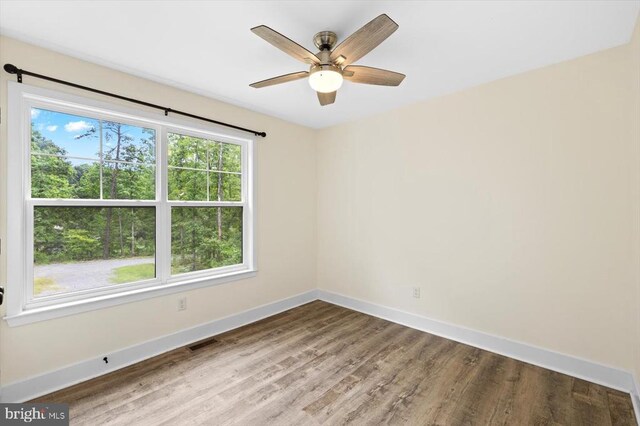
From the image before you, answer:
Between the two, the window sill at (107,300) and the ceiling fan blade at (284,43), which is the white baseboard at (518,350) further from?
the ceiling fan blade at (284,43)

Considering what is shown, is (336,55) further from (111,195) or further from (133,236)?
(133,236)

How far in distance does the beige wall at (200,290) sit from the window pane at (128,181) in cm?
61

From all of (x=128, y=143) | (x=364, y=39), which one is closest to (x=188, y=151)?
(x=128, y=143)

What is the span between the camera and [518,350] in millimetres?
2596

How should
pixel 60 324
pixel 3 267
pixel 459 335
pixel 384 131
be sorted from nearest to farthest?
pixel 3 267, pixel 60 324, pixel 459 335, pixel 384 131

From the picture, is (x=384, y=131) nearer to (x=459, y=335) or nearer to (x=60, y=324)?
(x=459, y=335)

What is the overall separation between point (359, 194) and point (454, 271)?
4.86ft

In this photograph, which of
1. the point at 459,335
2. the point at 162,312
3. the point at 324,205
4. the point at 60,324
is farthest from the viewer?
the point at 324,205

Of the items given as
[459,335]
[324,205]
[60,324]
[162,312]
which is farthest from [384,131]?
[60,324]

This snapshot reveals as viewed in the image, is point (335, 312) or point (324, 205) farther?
point (324, 205)

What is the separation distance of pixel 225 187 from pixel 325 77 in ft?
6.32

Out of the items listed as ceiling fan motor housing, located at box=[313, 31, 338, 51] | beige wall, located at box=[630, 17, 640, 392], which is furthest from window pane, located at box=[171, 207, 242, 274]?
beige wall, located at box=[630, 17, 640, 392]

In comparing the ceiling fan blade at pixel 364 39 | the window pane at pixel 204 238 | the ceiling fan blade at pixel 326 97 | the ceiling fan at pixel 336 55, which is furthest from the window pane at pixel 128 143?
the ceiling fan blade at pixel 364 39

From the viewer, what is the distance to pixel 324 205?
4.25 m
